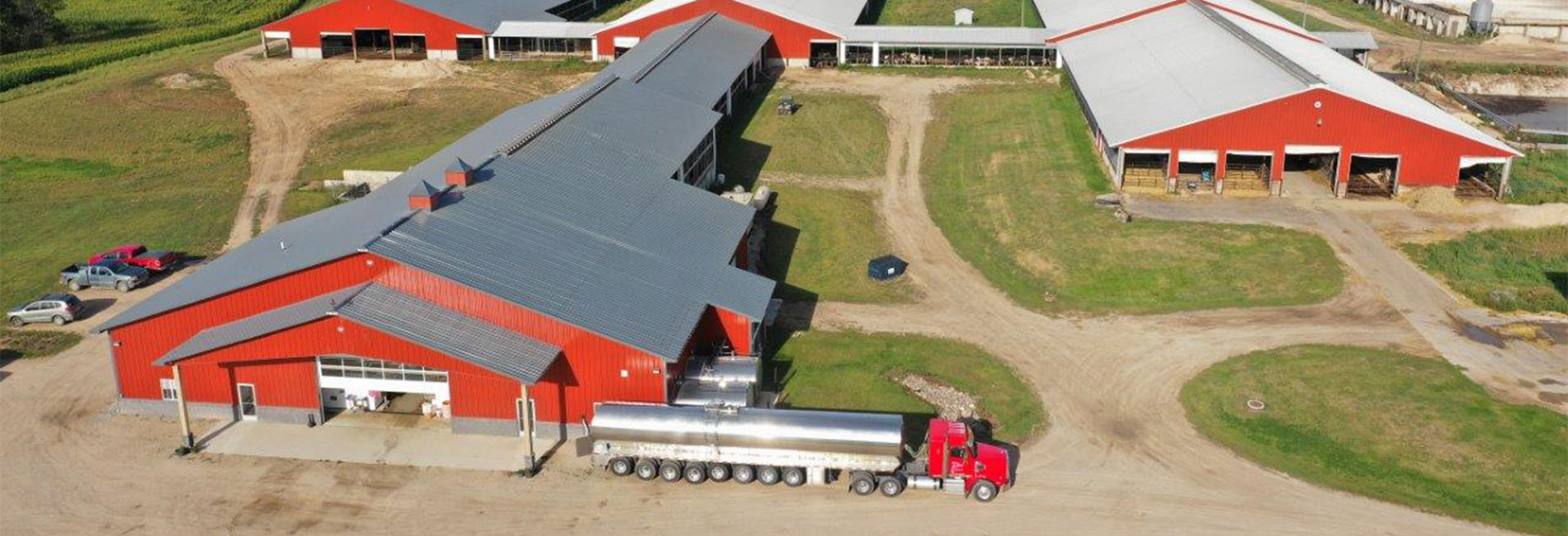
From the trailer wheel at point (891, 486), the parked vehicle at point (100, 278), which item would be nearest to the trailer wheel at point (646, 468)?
the trailer wheel at point (891, 486)

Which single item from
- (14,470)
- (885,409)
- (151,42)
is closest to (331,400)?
(14,470)

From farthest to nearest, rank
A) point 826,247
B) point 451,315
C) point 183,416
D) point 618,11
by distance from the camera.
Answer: point 618,11
point 826,247
point 451,315
point 183,416

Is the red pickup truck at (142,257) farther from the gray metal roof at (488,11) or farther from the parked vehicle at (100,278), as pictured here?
the gray metal roof at (488,11)

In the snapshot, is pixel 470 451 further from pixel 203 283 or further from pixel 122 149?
pixel 122 149

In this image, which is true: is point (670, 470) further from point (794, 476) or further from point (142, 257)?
point (142, 257)

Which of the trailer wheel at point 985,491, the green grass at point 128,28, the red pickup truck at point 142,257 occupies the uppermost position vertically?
the green grass at point 128,28

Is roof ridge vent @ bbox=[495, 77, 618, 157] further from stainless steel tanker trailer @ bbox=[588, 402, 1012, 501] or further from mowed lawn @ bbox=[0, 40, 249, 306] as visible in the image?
mowed lawn @ bbox=[0, 40, 249, 306]

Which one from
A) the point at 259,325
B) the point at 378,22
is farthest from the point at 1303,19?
the point at 259,325
